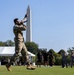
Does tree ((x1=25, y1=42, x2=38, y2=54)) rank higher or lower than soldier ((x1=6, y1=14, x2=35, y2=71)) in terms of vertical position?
higher

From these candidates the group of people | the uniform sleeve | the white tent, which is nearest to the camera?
the uniform sleeve

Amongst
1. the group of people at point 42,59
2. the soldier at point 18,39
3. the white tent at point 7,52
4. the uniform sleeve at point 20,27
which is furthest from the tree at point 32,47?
the uniform sleeve at point 20,27

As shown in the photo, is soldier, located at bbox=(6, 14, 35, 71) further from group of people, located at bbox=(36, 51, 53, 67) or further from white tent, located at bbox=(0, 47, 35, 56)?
white tent, located at bbox=(0, 47, 35, 56)

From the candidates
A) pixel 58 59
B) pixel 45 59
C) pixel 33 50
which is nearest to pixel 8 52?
pixel 58 59

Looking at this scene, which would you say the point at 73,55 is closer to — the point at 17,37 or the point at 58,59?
the point at 17,37

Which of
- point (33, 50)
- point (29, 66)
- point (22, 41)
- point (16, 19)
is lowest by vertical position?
point (29, 66)

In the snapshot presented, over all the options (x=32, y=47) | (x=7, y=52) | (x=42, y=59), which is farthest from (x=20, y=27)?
(x=32, y=47)

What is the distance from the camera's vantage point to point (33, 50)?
140625mm

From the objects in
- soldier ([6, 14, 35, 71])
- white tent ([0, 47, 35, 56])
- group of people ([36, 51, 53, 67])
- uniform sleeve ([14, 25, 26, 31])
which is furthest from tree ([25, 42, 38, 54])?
uniform sleeve ([14, 25, 26, 31])

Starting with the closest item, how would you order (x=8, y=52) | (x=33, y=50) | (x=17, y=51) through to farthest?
1. (x=17, y=51)
2. (x=8, y=52)
3. (x=33, y=50)

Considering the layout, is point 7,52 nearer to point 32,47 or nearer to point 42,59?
point 42,59

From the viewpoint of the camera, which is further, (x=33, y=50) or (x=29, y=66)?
(x=33, y=50)

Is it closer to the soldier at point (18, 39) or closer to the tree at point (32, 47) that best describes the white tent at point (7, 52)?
the soldier at point (18, 39)

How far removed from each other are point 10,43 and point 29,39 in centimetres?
1980
